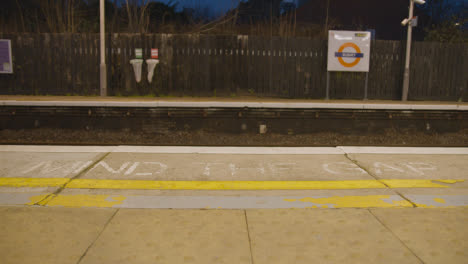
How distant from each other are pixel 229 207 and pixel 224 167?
69.8 inches

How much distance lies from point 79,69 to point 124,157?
784 centimetres

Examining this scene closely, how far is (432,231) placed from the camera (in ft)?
11.5

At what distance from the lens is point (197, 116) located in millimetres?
8703

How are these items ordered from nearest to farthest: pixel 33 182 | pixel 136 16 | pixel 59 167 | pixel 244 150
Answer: pixel 33 182 < pixel 59 167 < pixel 244 150 < pixel 136 16

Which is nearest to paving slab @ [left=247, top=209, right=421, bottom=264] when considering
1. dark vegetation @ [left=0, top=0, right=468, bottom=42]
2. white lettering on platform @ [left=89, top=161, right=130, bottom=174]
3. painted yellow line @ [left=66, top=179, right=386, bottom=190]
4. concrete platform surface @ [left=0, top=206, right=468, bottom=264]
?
concrete platform surface @ [left=0, top=206, right=468, bottom=264]

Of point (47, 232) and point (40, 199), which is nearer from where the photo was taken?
point (47, 232)

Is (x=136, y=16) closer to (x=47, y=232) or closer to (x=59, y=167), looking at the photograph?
(x=59, y=167)

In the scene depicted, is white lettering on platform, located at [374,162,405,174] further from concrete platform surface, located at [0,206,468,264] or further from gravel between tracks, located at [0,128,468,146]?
gravel between tracks, located at [0,128,468,146]

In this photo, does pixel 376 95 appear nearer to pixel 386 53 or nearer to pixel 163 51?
pixel 386 53

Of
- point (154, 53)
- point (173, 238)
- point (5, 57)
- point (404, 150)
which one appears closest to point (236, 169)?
point (173, 238)

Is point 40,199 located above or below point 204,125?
below

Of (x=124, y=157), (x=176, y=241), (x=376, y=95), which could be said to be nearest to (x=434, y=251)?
(x=176, y=241)

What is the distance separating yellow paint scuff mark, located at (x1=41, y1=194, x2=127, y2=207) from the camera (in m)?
4.13

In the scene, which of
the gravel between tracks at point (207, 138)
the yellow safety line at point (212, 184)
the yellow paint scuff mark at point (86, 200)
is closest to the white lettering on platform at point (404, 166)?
the yellow safety line at point (212, 184)
